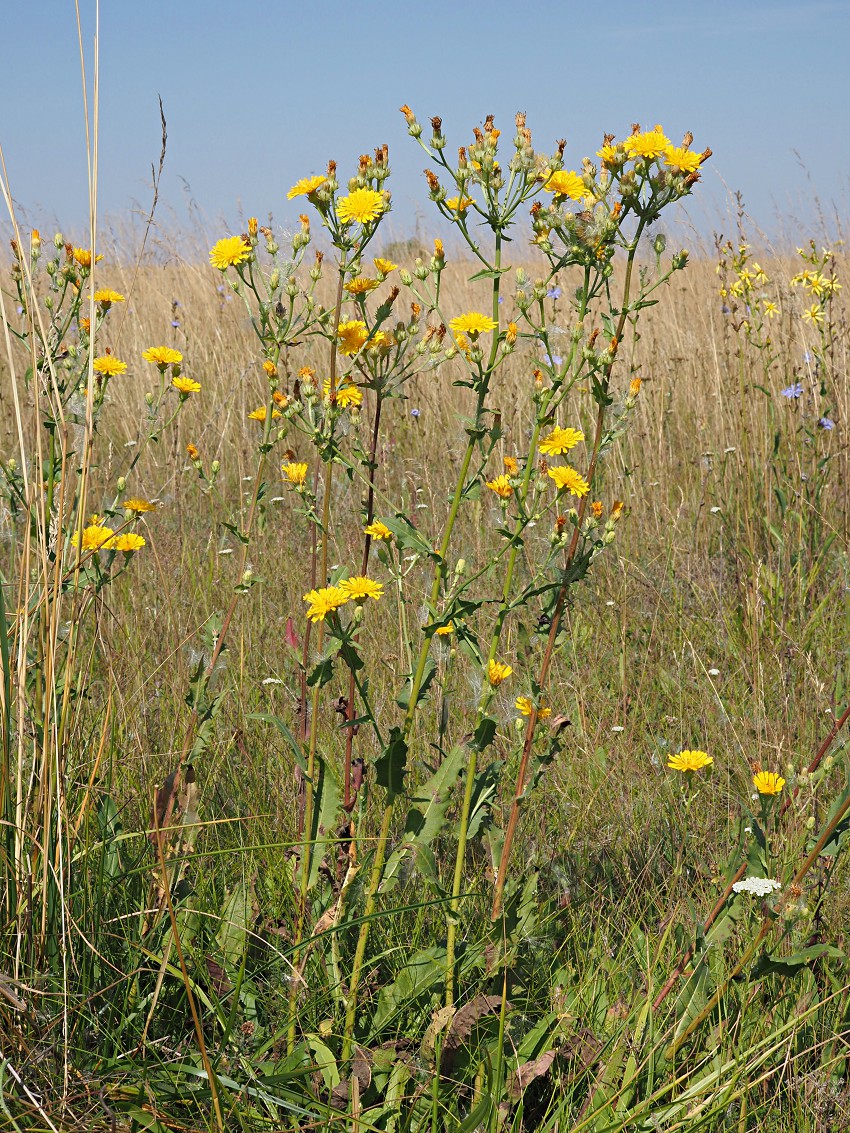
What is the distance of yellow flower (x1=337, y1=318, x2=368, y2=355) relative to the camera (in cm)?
143

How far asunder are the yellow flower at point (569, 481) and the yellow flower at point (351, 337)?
0.35 metres

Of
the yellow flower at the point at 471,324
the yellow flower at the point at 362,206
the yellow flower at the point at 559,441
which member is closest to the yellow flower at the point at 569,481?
the yellow flower at the point at 559,441

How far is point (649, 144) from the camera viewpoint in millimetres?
1357

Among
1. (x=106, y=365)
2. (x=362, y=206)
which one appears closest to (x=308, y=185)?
(x=362, y=206)

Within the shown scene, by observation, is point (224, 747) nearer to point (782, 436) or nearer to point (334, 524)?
point (334, 524)

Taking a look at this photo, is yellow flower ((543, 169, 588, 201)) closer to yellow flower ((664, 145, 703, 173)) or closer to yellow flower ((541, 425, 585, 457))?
yellow flower ((664, 145, 703, 173))

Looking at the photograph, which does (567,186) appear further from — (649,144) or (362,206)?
(362,206)

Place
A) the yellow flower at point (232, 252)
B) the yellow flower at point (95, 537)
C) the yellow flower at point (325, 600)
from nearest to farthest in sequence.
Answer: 1. the yellow flower at point (325, 600)
2. the yellow flower at point (232, 252)
3. the yellow flower at point (95, 537)

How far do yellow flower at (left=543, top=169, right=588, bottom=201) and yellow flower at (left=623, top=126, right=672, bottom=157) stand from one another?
0.08 metres

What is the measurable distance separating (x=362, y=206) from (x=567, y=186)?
0.99 feet

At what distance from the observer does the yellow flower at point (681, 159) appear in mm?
1354

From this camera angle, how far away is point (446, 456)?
172 inches

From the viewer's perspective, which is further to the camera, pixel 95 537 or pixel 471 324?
pixel 95 537

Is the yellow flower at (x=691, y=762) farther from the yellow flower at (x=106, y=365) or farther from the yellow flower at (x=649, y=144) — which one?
the yellow flower at (x=106, y=365)
